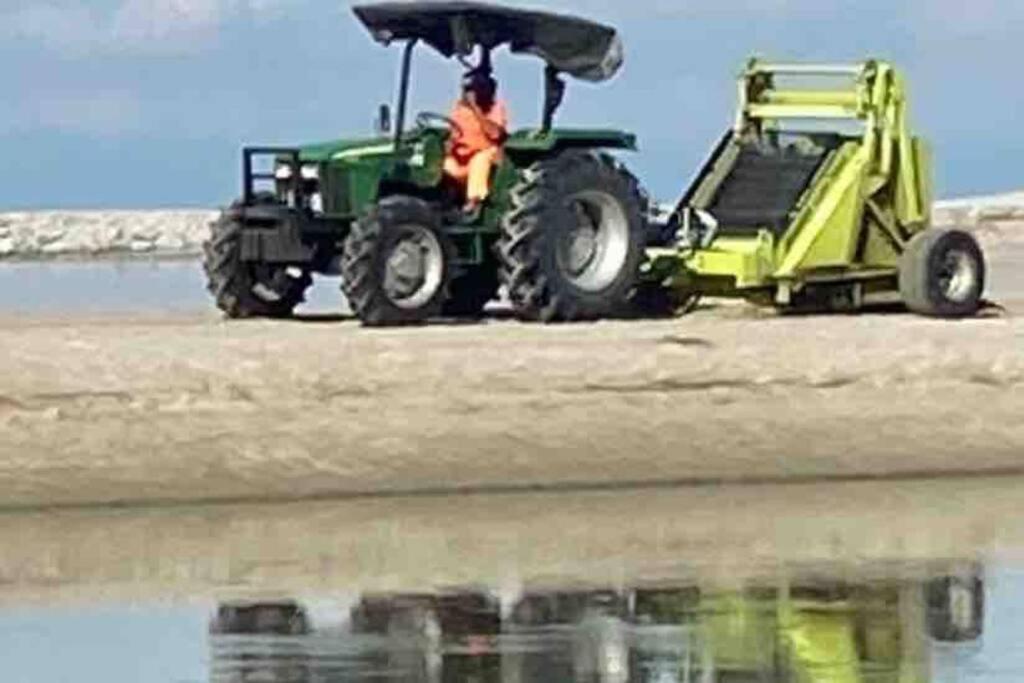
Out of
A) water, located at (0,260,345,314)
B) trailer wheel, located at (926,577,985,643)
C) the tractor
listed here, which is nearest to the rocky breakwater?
water, located at (0,260,345,314)

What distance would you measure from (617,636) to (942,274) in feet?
37.5

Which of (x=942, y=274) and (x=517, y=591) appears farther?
(x=942, y=274)

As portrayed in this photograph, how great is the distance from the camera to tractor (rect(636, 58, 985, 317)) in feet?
82.9

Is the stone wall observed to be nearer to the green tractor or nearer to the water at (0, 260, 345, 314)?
the water at (0, 260, 345, 314)

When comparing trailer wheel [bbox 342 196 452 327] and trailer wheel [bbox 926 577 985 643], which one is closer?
trailer wheel [bbox 926 577 985 643]

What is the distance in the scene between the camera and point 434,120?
2448 cm

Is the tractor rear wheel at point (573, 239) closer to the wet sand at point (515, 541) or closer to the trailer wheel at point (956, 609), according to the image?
the wet sand at point (515, 541)

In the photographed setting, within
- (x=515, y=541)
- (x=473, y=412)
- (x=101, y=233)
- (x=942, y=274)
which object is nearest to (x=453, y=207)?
(x=942, y=274)

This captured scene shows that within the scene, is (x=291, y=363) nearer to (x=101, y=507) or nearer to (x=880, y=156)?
(x=101, y=507)

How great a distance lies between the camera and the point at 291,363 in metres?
20.0

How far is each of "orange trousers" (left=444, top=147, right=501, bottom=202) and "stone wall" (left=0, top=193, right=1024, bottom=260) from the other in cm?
2465

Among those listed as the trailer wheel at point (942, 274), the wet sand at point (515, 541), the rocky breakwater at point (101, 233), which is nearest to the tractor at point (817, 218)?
the trailer wheel at point (942, 274)

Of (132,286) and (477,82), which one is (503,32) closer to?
(477,82)

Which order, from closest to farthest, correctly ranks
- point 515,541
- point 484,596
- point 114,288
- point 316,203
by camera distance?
point 484,596, point 515,541, point 316,203, point 114,288
